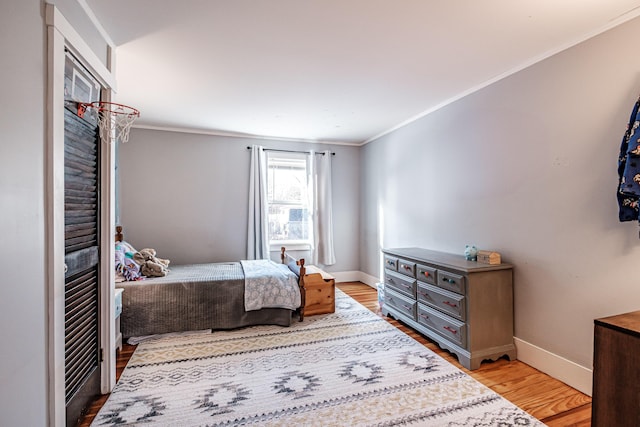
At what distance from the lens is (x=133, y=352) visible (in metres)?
2.64

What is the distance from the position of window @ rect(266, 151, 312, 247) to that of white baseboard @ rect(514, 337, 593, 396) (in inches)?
128

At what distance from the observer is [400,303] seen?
10.6ft

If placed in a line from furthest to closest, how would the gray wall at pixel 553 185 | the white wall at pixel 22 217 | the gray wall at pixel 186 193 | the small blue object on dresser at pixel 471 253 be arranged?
the gray wall at pixel 186 193 → the small blue object on dresser at pixel 471 253 → the gray wall at pixel 553 185 → the white wall at pixel 22 217

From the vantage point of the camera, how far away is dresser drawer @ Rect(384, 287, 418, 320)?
119 inches

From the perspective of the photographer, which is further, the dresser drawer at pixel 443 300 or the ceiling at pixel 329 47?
the dresser drawer at pixel 443 300

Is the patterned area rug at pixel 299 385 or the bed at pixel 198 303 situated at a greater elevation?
the bed at pixel 198 303

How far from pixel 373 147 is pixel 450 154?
1.77 meters

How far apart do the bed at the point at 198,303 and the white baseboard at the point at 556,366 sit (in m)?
2.11

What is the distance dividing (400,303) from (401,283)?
0.23 metres

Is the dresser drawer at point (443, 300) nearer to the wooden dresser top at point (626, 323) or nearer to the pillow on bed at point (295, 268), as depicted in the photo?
the wooden dresser top at point (626, 323)

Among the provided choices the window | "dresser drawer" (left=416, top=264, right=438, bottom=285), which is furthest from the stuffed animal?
"dresser drawer" (left=416, top=264, right=438, bottom=285)

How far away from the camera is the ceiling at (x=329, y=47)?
1756mm

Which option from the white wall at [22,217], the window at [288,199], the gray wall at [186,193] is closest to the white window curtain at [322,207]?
the window at [288,199]

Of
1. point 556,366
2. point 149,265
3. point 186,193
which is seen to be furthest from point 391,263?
point 186,193
